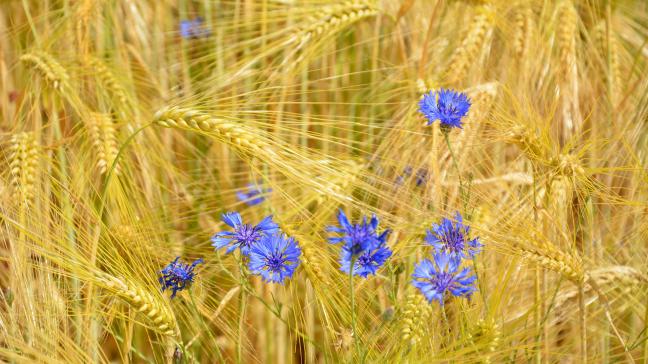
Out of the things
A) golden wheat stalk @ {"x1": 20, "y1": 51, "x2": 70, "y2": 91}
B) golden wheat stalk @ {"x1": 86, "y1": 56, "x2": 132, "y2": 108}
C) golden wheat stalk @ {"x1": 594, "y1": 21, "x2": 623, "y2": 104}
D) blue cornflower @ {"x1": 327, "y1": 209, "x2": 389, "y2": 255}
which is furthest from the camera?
golden wheat stalk @ {"x1": 594, "y1": 21, "x2": 623, "y2": 104}

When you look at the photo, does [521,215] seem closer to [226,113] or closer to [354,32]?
[226,113]

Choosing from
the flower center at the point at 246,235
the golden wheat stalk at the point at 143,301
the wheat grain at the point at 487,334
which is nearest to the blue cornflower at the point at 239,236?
the flower center at the point at 246,235

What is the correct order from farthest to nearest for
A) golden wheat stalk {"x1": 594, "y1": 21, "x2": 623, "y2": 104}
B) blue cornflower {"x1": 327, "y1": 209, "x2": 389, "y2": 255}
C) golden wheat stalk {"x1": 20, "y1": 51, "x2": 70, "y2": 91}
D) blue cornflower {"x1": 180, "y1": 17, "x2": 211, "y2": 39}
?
blue cornflower {"x1": 180, "y1": 17, "x2": 211, "y2": 39}
golden wheat stalk {"x1": 594, "y1": 21, "x2": 623, "y2": 104}
golden wheat stalk {"x1": 20, "y1": 51, "x2": 70, "y2": 91}
blue cornflower {"x1": 327, "y1": 209, "x2": 389, "y2": 255}

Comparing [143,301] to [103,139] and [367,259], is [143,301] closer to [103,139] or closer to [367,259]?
[367,259]

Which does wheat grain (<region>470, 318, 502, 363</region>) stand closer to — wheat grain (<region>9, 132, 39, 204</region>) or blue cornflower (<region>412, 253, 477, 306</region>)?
blue cornflower (<region>412, 253, 477, 306</region>)

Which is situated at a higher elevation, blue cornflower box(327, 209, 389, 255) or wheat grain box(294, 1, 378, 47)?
wheat grain box(294, 1, 378, 47)

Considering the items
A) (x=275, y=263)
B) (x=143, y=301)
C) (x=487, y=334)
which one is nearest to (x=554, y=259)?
(x=487, y=334)

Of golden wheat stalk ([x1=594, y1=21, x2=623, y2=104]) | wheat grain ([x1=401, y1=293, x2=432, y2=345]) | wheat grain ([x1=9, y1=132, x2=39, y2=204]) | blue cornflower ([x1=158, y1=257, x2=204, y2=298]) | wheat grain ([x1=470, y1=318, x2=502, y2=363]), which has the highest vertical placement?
golden wheat stalk ([x1=594, y1=21, x2=623, y2=104])

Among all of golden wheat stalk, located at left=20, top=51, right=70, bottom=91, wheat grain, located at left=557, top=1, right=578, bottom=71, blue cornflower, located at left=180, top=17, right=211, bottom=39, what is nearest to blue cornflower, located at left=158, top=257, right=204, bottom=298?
golden wheat stalk, located at left=20, top=51, right=70, bottom=91
